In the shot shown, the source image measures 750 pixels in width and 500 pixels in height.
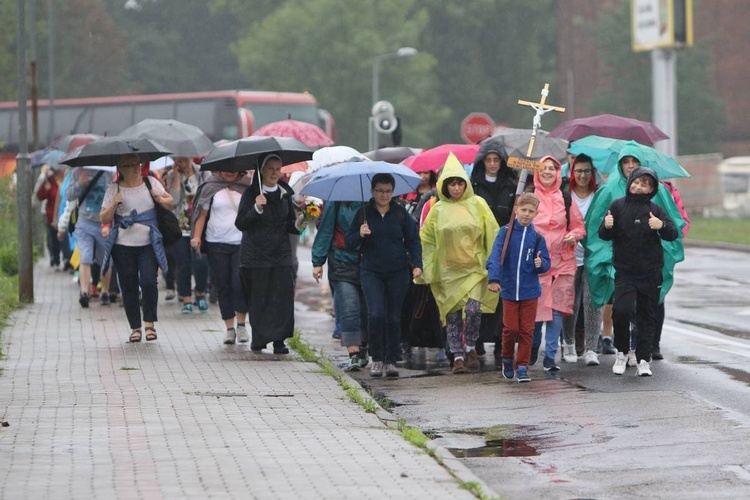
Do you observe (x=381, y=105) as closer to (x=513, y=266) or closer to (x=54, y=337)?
(x=54, y=337)

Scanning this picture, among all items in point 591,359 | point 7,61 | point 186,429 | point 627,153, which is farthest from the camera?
point 7,61

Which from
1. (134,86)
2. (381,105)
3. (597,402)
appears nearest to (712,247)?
(381,105)

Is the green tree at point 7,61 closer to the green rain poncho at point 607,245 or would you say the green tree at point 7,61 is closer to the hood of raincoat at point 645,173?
the green rain poncho at point 607,245

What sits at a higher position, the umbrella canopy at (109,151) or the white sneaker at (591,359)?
the umbrella canopy at (109,151)

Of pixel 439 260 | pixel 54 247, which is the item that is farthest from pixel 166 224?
pixel 54 247

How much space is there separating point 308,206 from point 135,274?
1761mm

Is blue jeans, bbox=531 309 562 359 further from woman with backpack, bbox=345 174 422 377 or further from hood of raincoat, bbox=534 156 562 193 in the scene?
woman with backpack, bbox=345 174 422 377

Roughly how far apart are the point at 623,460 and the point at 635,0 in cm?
3642

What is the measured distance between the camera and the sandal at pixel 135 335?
13.1 meters

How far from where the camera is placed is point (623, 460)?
767 centimetres

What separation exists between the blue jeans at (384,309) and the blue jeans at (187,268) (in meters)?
5.04

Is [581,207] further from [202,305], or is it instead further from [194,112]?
[194,112]

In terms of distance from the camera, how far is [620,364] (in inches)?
439

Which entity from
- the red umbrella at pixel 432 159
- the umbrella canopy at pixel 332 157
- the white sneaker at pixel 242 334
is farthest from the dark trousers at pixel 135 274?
the red umbrella at pixel 432 159
